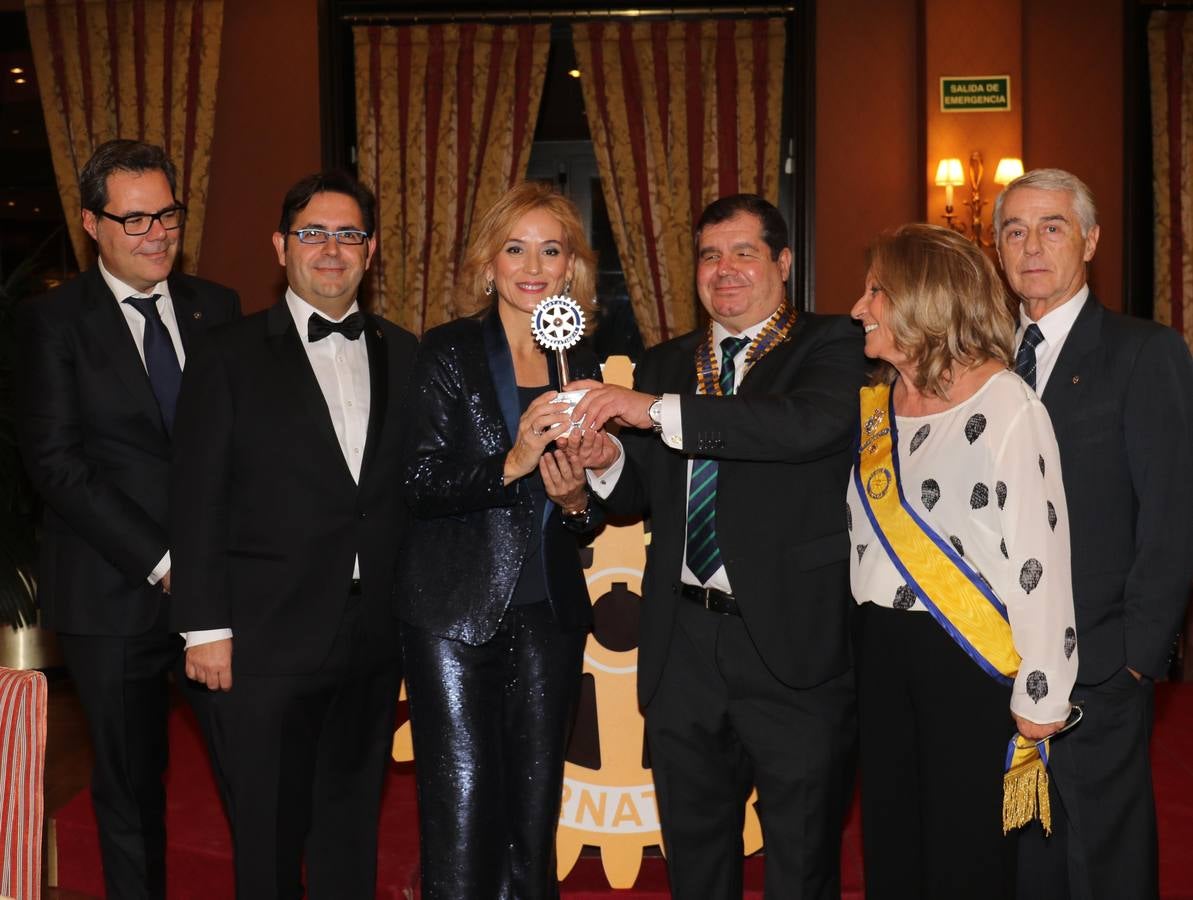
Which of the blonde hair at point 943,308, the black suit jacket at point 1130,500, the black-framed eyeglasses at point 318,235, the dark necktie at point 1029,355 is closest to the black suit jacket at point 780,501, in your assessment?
the blonde hair at point 943,308

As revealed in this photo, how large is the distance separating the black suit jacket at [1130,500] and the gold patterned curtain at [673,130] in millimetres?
4274

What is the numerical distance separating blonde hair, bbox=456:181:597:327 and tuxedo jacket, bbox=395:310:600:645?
0.32 feet

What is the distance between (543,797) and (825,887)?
60 cm

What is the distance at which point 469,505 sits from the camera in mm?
2312

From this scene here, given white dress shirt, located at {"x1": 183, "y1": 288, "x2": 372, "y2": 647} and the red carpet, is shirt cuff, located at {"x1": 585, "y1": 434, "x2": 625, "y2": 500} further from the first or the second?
the red carpet

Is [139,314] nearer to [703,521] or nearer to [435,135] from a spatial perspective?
[703,521]

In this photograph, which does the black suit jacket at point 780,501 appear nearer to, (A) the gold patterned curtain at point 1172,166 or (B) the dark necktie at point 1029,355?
(B) the dark necktie at point 1029,355

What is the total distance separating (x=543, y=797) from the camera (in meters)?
2.40

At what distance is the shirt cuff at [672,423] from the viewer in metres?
2.32

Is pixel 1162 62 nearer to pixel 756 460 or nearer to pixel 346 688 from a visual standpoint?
pixel 756 460

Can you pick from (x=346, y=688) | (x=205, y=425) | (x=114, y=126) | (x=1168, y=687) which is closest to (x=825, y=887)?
(x=346, y=688)

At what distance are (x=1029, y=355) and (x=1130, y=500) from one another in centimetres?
36

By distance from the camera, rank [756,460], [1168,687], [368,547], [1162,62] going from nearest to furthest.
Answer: [756,460]
[368,547]
[1168,687]
[1162,62]

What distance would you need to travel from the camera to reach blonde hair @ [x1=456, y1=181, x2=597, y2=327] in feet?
8.16
